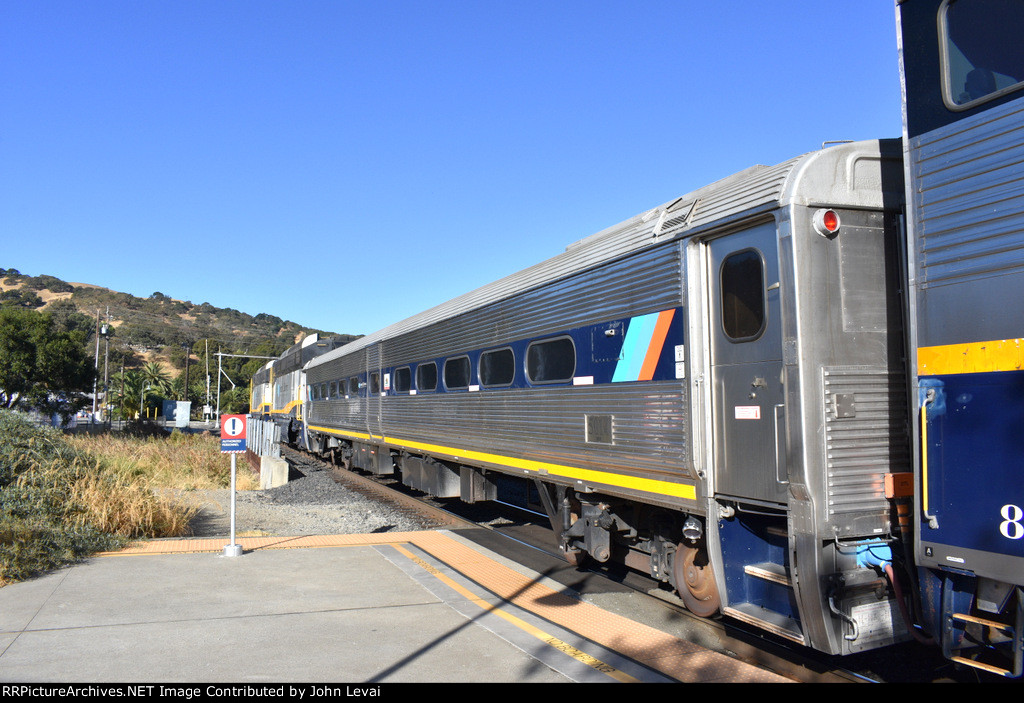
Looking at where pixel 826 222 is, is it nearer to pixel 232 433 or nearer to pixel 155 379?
pixel 232 433

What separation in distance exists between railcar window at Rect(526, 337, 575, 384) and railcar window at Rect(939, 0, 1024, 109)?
160 inches

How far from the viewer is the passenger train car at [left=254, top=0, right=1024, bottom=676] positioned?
3.75 m

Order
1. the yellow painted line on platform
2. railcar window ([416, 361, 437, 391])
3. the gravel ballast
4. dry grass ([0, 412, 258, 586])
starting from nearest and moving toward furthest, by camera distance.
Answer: the yellow painted line on platform < dry grass ([0, 412, 258, 586]) < the gravel ballast < railcar window ([416, 361, 437, 391])

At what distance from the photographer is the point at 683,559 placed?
19.9ft

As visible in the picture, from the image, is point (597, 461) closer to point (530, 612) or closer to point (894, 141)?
point (530, 612)

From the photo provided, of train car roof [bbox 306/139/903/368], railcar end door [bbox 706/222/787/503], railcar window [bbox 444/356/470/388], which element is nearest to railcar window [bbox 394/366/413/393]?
railcar window [bbox 444/356/470/388]

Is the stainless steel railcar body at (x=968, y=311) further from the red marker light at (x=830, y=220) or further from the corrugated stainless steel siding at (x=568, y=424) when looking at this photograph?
the corrugated stainless steel siding at (x=568, y=424)

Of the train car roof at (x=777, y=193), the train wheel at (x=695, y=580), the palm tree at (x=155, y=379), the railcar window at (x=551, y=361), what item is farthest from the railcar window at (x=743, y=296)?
the palm tree at (x=155, y=379)

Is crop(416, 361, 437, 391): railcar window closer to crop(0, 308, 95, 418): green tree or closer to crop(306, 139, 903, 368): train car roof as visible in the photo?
crop(306, 139, 903, 368): train car roof

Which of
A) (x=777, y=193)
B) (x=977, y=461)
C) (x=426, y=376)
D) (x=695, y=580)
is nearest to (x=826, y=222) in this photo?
(x=777, y=193)

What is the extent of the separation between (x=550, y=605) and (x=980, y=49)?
5022mm

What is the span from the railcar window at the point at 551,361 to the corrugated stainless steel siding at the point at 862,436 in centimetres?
304

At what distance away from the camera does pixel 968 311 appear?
12.6ft

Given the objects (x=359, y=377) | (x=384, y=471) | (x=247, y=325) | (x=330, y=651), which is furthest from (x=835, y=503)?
(x=247, y=325)
